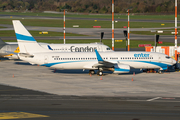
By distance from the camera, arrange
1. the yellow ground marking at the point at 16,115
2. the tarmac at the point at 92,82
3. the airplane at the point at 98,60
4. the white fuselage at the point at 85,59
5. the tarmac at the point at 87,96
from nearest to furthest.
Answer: the yellow ground marking at the point at 16,115, the tarmac at the point at 87,96, the tarmac at the point at 92,82, the airplane at the point at 98,60, the white fuselage at the point at 85,59

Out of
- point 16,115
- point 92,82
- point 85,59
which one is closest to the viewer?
point 16,115

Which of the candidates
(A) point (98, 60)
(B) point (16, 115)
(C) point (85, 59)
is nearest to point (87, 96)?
(B) point (16, 115)

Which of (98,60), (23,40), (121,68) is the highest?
(23,40)

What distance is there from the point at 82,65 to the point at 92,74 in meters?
2.72

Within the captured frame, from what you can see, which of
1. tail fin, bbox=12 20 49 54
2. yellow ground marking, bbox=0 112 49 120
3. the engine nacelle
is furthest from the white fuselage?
yellow ground marking, bbox=0 112 49 120

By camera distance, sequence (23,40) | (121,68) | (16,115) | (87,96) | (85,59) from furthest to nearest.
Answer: (23,40) < (85,59) < (121,68) < (87,96) < (16,115)

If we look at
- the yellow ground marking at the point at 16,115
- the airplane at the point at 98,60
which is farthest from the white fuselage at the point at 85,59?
the yellow ground marking at the point at 16,115

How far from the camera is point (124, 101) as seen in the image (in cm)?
3391

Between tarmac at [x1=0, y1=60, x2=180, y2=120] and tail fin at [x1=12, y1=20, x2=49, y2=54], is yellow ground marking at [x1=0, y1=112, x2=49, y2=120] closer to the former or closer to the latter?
tarmac at [x1=0, y1=60, x2=180, y2=120]

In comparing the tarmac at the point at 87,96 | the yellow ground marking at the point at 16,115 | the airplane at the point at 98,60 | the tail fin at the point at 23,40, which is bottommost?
the yellow ground marking at the point at 16,115

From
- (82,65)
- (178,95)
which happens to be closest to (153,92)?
(178,95)

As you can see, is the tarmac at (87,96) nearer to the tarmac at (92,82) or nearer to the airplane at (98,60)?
the tarmac at (92,82)

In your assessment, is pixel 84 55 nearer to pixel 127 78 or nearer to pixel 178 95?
pixel 127 78

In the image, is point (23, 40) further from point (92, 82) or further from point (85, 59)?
point (92, 82)
